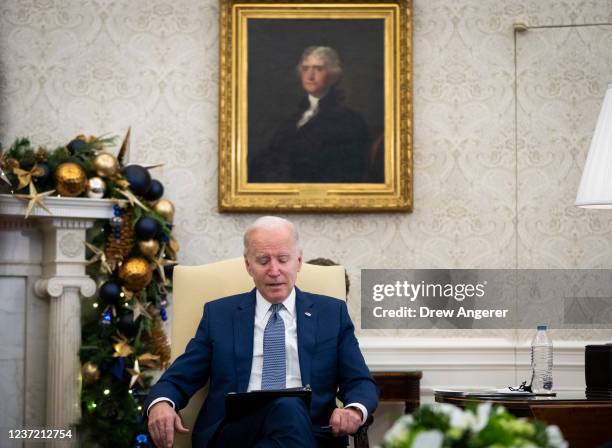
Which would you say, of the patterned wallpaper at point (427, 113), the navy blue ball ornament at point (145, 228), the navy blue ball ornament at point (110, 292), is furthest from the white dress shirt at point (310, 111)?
the navy blue ball ornament at point (110, 292)

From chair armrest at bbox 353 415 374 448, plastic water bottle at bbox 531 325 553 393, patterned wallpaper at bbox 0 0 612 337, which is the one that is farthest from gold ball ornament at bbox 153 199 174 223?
chair armrest at bbox 353 415 374 448

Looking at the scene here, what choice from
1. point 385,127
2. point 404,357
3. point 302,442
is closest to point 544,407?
point 302,442

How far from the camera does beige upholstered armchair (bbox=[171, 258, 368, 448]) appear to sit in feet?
12.1

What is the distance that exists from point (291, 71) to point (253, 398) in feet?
8.66

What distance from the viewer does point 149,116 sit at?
535 centimetres

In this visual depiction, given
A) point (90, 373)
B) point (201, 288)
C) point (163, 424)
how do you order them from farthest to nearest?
point (90, 373)
point (201, 288)
point (163, 424)

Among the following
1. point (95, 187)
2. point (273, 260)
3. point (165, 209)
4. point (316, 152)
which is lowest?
point (273, 260)

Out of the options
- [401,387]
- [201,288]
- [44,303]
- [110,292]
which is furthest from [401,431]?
[44,303]

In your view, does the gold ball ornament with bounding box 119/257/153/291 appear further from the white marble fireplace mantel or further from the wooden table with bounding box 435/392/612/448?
the wooden table with bounding box 435/392/612/448

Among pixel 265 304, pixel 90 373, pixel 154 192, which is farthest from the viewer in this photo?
pixel 154 192

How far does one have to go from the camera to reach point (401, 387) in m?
4.85

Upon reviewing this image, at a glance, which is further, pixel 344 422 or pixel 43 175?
pixel 43 175

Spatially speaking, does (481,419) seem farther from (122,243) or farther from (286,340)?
(122,243)

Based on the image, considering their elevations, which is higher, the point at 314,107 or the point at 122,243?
the point at 314,107
